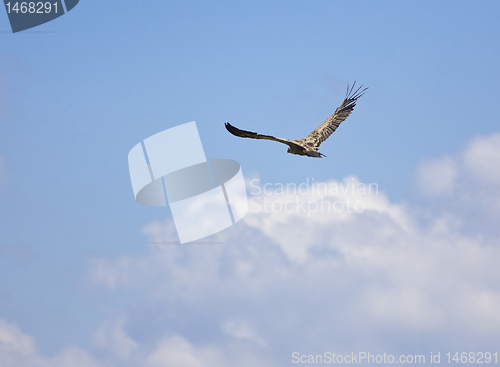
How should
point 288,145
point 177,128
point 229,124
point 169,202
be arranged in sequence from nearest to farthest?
1. point 229,124
2. point 288,145
3. point 177,128
4. point 169,202

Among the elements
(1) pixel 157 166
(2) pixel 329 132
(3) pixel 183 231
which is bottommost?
(3) pixel 183 231

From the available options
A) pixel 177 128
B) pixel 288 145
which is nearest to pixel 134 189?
pixel 177 128

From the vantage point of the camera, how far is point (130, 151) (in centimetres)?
4072

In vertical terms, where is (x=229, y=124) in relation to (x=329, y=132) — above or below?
below

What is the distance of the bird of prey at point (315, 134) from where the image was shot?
31.7 metres

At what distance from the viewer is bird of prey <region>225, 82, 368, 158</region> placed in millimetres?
31734

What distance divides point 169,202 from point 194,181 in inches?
100

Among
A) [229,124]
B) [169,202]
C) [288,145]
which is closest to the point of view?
[229,124]

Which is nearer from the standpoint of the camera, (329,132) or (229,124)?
(229,124)

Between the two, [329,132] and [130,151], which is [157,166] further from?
[329,132]

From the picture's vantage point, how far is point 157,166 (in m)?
40.8

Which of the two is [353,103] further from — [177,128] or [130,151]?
[130,151]

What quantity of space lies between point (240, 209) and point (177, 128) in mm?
7789

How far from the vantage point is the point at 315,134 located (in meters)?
41.3
